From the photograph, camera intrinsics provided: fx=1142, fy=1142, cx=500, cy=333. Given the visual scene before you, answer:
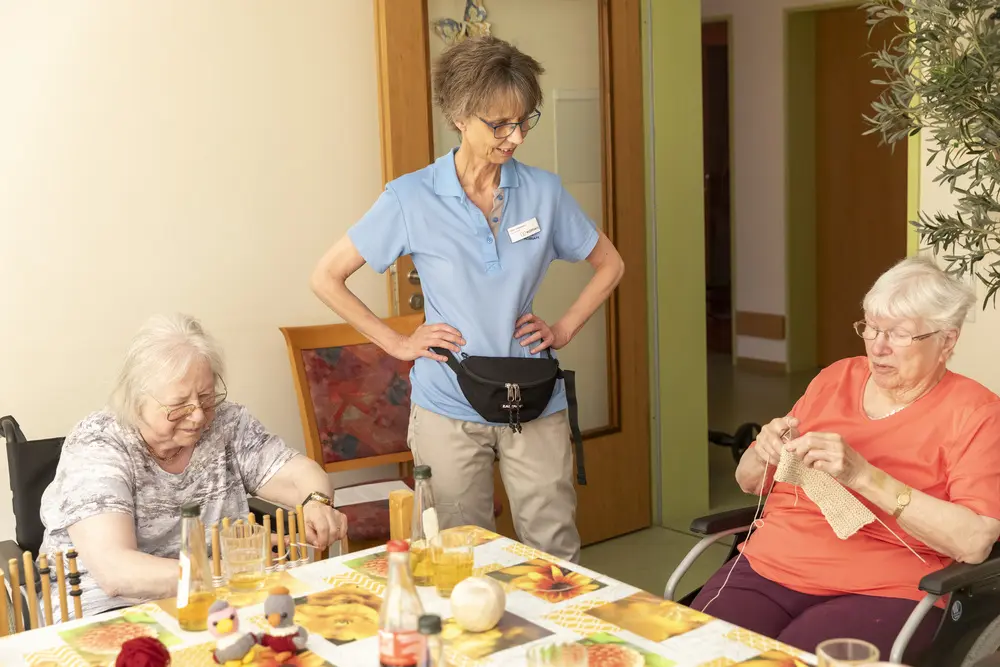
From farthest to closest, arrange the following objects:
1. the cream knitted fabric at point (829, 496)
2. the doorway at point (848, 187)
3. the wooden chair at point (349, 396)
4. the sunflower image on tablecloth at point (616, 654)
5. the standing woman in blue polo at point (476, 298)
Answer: the doorway at point (848, 187) < the wooden chair at point (349, 396) < the standing woman in blue polo at point (476, 298) < the cream knitted fabric at point (829, 496) < the sunflower image on tablecloth at point (616, 654)

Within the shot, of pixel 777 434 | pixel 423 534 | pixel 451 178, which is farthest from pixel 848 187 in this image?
pixel 423 534

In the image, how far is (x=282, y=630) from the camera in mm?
1751

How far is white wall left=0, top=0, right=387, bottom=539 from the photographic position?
321cm

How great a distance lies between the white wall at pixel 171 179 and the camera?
321 centimetres

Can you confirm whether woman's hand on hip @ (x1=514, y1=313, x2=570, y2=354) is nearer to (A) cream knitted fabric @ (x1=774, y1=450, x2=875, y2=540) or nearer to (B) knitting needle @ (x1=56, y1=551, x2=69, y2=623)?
(A) cream knitted fabric @ (x1=774, y1=450, x2=875, y2=540)

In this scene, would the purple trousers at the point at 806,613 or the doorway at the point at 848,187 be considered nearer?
the purple trousers at the point at 806,613

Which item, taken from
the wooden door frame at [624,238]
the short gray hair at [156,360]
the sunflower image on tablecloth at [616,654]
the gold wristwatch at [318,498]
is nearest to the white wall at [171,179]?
the wooden door frame at [624,238]

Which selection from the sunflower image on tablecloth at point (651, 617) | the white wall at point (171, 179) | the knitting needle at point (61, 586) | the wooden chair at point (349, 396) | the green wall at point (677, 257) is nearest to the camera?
the sunflower image on tablecloth at point (651, 617)

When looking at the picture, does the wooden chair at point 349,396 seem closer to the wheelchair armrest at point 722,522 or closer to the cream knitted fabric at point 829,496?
the wheelchair armrest at point 722,522

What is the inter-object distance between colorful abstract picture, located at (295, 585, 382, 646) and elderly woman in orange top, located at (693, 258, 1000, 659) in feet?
2.47

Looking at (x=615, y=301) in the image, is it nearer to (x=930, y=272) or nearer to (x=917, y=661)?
(x=930, y=272)

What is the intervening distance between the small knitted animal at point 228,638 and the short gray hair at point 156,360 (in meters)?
0.67

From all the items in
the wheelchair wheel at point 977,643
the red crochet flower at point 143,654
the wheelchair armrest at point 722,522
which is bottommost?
the wheelchair wheel at point 977,643

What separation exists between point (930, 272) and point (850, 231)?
565 cm
